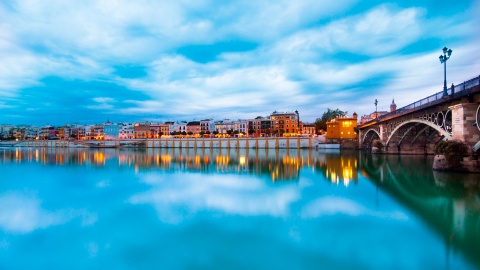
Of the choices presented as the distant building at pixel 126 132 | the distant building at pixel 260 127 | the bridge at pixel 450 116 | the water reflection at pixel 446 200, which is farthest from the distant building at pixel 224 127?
the water reflection at pixel 446 200

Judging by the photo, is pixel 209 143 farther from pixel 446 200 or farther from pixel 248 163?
pixel 446 200

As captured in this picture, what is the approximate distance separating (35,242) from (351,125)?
68.3 metres

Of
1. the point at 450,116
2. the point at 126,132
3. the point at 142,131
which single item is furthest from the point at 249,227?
the point at 126,132

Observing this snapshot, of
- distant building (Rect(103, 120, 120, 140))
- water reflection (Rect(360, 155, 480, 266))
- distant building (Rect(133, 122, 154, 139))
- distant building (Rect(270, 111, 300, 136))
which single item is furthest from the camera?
distant building (Rect(103, 120, 120, 140))

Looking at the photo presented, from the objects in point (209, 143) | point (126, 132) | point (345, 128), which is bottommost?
point (209, 143)

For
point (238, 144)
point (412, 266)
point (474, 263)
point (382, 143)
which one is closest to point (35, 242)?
point (412, 266)

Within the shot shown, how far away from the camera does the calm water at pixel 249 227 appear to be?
8312 millimetres

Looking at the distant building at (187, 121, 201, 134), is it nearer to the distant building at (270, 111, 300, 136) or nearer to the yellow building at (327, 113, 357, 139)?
the distant building at (270, 111, 300, 136)

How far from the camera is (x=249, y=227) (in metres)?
11.3

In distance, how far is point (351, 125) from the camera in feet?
228

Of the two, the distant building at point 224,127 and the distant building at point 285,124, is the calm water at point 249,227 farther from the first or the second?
the distant building at point 224,127

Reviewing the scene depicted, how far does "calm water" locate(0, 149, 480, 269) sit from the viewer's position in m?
8.31

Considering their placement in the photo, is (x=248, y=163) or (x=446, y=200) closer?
(x=446, y=200)

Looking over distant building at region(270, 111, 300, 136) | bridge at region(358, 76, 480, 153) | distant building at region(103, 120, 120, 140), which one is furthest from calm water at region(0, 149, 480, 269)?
distant building at region(103, 120, 120, 140)
